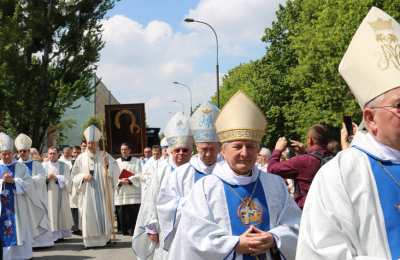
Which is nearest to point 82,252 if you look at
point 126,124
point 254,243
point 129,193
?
point 126,124

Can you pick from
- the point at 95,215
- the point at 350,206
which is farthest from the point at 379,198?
the point at 95,215

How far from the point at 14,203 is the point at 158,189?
16.0 ft

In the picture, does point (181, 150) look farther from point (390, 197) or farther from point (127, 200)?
point (127, 200)

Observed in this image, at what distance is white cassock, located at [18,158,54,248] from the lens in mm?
12289

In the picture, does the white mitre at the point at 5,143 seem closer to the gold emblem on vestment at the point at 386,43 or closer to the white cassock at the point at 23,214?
the white cassock at the point at 23,214

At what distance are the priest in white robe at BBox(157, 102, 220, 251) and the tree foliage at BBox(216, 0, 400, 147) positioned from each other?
24.0 meters

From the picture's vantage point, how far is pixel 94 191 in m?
14.0

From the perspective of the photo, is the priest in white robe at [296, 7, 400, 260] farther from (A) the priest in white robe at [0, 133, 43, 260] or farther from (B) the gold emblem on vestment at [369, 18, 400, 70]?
(A) the priest in white robe at [0, 133, 43, 260]

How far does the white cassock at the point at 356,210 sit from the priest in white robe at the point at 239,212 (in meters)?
1.42

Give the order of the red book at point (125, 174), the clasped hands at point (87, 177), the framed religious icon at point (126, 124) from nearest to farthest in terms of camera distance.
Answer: the clasped hands at point (87, 177) → the framed religious icon at point (126, 124) → the red book at point (125, 174)

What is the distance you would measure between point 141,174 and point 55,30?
16259 millimetres

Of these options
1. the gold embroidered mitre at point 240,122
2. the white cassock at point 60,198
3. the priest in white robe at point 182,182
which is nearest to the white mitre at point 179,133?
the priest in white robe at point 182,182

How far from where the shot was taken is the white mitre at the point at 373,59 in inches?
116

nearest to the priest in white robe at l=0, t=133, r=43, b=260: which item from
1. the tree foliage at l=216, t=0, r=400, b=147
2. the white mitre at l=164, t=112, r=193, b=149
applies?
the white mitre at l=164, t=112, r=193, b=149
